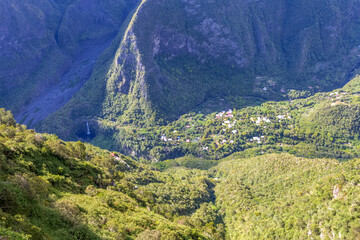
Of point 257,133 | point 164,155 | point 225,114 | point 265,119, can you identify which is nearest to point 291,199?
point 257,133

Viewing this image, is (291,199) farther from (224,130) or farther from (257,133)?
(224,130)

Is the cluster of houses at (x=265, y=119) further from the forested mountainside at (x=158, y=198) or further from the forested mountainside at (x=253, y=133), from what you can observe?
the forested mountainside at (x=158, y=198)

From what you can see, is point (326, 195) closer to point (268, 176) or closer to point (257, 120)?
point (268, 176)

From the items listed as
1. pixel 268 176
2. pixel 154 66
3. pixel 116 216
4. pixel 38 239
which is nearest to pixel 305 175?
pixel 268 176

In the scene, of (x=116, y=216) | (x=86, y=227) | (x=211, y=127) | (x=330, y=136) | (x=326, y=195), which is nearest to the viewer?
(x=86, y=227)

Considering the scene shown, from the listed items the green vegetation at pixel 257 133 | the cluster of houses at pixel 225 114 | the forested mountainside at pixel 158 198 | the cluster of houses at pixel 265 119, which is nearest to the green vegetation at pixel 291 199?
the forested mountainside at pixel 158 198

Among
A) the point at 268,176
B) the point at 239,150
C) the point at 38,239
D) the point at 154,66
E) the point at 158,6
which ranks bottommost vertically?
the point at 38,239

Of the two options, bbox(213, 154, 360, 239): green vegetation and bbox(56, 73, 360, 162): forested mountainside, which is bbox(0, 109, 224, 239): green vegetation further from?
bbox(56, 73, 360, 162): forested mountainside

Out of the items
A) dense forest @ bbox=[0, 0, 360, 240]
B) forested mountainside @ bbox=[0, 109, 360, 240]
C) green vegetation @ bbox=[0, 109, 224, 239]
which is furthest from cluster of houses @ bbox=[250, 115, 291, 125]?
green vegetation @ bbox=[0, 109, 224, 239]
